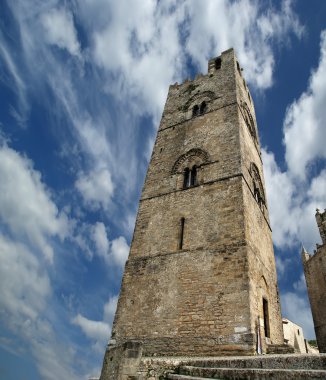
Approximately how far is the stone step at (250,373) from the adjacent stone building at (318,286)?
19585 mm

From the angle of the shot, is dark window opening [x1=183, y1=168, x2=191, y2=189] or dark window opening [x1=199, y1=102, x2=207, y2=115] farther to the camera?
dark window opening [x1=199, y1=102, x2=207, y2=115]

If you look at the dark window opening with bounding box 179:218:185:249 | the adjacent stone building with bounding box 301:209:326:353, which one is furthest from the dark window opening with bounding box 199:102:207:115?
the adjacent stone building with bounding box 301:209:326:353

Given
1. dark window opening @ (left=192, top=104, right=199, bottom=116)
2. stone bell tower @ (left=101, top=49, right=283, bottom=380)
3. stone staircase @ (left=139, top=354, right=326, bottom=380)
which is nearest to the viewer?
stone staircase @ (left=139, top=354, right=326, bottom=380)

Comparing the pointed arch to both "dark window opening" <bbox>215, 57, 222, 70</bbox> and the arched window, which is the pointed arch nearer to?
the arched window

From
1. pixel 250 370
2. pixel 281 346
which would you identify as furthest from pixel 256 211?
pixel 250 370

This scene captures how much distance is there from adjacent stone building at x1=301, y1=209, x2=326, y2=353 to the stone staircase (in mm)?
19488

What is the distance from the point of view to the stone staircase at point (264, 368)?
3789 mm

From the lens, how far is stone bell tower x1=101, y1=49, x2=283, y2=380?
8.45 metres

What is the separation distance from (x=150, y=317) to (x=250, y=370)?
Result: 582 cm

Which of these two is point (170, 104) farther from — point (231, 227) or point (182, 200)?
point (231, 227)

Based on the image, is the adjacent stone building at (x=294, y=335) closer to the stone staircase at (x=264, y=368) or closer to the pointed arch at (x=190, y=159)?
the pointed arch at (x=190, y=159)

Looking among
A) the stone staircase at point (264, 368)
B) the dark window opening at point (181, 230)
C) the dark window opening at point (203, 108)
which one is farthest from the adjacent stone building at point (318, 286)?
the stone staircase at point (264, 368)

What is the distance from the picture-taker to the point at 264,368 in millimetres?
4539

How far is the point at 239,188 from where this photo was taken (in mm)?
10844
